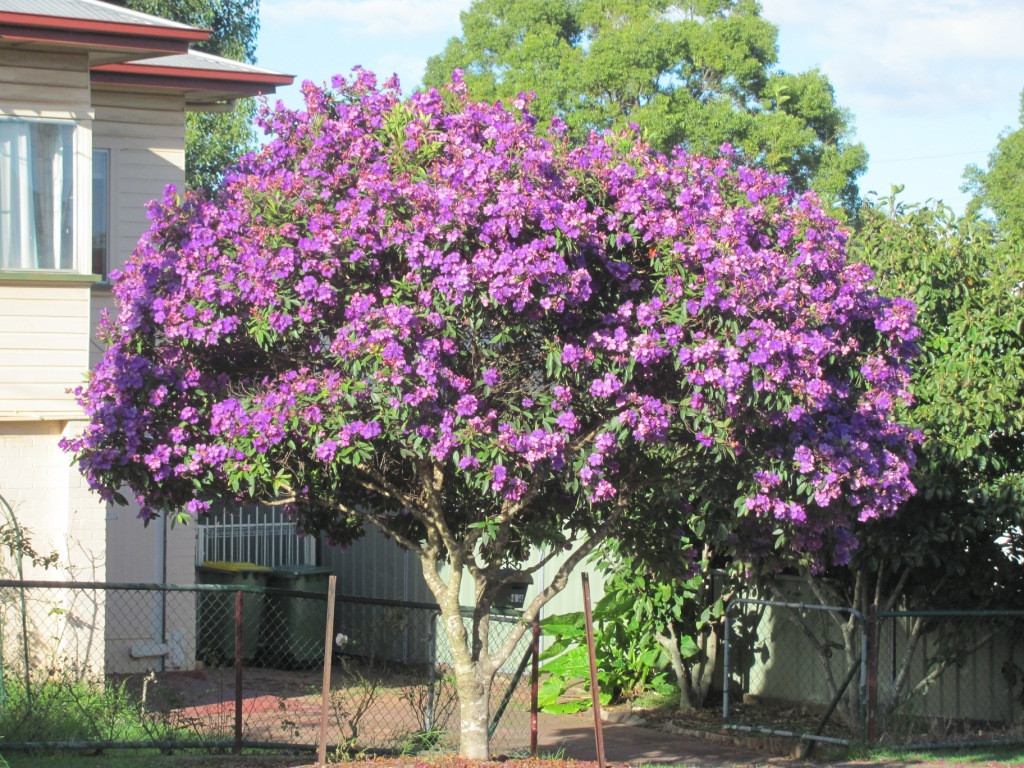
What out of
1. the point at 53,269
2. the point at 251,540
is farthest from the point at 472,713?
the point at 251,540

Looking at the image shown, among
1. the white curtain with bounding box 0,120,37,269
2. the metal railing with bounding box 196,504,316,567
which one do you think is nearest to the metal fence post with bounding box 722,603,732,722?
the metal railing with bounding box 196,504,316,567

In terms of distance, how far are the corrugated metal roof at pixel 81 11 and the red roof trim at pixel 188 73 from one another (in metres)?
1.18

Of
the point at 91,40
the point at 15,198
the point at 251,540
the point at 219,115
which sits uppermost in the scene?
the point at 219,115

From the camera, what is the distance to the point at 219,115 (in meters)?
27.7

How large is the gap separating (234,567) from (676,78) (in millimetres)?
20610

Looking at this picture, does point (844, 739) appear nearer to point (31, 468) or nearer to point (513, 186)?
point (513, 186)

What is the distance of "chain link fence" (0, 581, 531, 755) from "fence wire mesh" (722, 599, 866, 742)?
1.99 meters

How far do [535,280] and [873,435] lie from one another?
2205mm

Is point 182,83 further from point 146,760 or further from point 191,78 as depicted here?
point 146,760

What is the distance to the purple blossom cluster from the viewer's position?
7.10 metres

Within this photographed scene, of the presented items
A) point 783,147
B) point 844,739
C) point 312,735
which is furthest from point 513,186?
point 783,147

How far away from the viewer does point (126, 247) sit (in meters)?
13.9

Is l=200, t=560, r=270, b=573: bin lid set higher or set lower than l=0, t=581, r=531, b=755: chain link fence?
higher

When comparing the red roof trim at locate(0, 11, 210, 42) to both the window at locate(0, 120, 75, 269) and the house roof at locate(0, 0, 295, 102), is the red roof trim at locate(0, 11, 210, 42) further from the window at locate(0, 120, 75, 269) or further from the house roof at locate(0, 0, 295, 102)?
the window at locate(0, 120, 75, 269)
